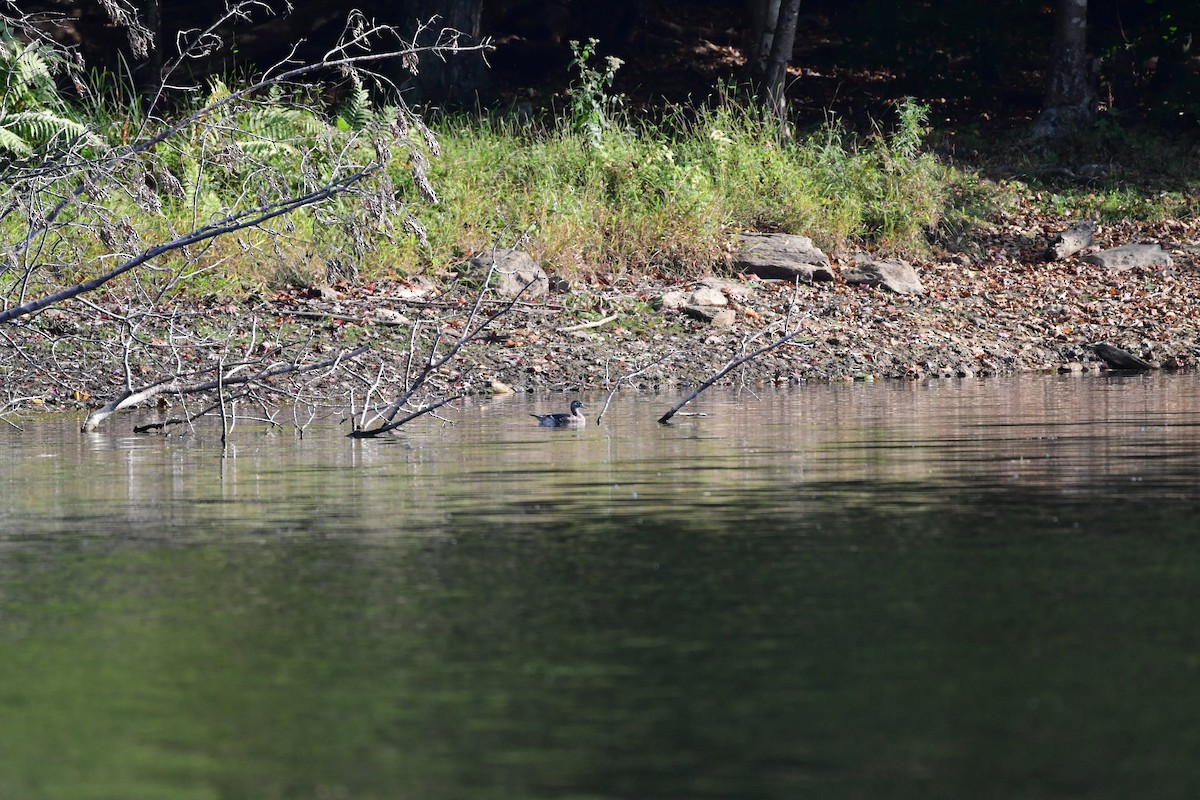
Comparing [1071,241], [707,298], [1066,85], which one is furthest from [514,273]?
[1066,85]

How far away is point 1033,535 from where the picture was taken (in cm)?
784

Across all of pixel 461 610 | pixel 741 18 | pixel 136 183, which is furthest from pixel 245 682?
pixel 741 18

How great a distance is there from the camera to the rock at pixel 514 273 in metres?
21.1

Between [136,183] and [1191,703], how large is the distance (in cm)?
936

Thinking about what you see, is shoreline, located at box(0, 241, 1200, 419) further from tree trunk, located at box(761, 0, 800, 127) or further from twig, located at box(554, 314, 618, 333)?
tree trunk, located at box(761, 0, 800, 127)

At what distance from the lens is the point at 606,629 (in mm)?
5918

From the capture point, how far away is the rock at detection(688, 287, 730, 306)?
71.6 ft

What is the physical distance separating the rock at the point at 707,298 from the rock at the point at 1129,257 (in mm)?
7005

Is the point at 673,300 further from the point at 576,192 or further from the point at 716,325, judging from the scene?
the point at 576,192

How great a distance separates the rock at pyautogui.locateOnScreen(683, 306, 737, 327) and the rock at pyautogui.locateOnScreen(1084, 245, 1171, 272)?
7340mm

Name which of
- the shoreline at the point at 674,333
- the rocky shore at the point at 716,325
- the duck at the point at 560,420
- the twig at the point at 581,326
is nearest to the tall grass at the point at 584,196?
the rocky shore at the point at 716,325

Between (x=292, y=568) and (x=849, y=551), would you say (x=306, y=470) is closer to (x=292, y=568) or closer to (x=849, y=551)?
(x=292, y=568)

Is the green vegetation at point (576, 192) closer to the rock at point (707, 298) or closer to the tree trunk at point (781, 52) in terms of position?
the tree trunk at point (781, 52)

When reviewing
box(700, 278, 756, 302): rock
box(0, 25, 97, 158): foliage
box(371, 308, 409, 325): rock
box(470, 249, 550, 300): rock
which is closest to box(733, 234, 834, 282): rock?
box(700, 278, 756, 302): rock
